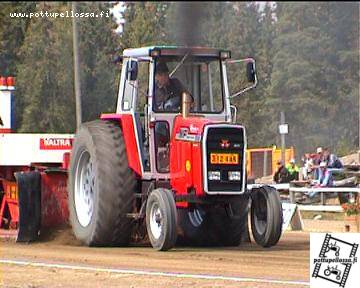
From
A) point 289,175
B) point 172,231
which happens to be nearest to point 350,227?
point 172,231

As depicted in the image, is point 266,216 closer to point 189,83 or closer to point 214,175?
point 214,175

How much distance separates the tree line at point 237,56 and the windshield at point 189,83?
359mm

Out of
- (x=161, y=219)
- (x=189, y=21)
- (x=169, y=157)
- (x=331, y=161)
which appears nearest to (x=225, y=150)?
(x=169, y=157)

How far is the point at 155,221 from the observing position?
37.9ft

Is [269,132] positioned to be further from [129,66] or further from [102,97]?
[129,66]

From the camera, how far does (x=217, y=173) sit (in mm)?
11477

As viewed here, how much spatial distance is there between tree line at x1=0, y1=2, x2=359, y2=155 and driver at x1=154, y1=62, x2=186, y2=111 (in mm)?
385

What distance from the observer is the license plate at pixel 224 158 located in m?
11.4

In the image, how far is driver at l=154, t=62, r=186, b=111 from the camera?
39.3ft

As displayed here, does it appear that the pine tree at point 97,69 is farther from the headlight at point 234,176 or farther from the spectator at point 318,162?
the headlight at point 234,176

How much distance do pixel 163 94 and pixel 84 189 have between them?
183 centimetres

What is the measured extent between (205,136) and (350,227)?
5796 millimetres

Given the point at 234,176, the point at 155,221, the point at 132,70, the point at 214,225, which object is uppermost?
the point at 132,70

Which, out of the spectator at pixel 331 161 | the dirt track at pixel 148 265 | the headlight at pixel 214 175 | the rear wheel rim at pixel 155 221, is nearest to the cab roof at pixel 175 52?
the headlight at pixel 214 175
